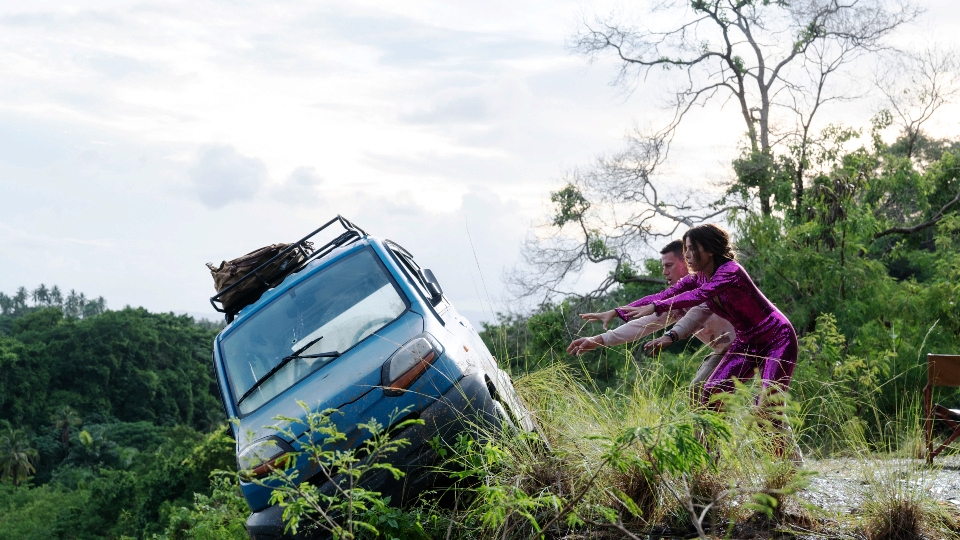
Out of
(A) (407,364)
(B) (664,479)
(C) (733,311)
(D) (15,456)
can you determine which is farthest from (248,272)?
(D) (15,456)

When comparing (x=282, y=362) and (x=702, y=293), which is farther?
(x=282, y=362)

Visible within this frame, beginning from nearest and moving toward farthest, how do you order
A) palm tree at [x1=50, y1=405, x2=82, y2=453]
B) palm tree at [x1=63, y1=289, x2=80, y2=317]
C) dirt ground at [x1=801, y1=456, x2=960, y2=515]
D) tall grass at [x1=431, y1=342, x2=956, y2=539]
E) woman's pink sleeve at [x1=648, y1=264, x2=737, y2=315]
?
tall grass at [x1=431, y1=342, x2=956, y2=539], dirt ground at [x1=801, y1=456, x2=960, y2=515], woman's pink sleeve at [x1=648, y1=264, x2=737, y2=315], palm tree at [x1=50, y1=405, x2=82, y2=453], palm tree at [x1=63, y1=289, x2=80, y2=317]

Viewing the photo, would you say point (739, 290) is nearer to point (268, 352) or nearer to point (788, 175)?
point (268, 352)

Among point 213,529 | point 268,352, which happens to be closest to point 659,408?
point 268,352

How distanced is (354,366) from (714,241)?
7.26ft

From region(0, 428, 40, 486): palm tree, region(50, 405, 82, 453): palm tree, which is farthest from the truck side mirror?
region(50, 405, 82, 453): palm tree

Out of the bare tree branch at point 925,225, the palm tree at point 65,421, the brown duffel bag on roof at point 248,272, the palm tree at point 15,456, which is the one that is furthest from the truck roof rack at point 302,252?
the palm tree at point 65,421

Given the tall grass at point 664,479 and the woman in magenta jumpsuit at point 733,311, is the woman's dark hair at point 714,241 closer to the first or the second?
the woman in magenta jumpsuit at point 733,311

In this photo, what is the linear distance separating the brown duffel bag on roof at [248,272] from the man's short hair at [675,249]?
281 centimetres

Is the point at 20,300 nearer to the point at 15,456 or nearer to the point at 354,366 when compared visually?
the point at 15,456

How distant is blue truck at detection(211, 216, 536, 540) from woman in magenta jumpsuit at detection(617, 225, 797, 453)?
1076 millimetres

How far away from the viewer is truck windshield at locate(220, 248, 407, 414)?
19.3ft

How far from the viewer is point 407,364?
515cm

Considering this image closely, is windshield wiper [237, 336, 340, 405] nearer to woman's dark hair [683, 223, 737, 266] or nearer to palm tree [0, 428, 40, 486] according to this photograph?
woman's dark hair [683, 223, 737, 266]
